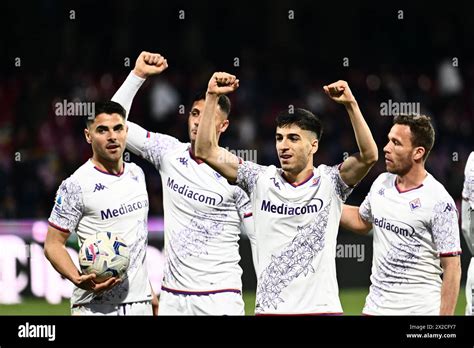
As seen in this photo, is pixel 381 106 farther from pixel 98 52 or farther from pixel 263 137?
pixel 98 52

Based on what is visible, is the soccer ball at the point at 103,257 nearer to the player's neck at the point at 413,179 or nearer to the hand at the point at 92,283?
the hand at the point at 92,283

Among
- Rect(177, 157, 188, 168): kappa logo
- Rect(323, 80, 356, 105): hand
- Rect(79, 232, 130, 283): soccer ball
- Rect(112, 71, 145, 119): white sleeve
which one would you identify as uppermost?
Rect(112, 71, 145, 119): white sleeve

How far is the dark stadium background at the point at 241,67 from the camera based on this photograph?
16453 mm

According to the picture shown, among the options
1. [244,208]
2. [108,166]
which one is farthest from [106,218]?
[244,208]

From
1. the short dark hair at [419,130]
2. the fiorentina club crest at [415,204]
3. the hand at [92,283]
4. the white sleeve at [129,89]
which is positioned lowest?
the hand at [92,283]

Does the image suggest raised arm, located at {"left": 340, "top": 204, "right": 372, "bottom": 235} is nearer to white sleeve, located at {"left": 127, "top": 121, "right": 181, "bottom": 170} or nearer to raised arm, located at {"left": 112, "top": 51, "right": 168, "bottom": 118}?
white sleeve, located at {"left": 127, "top": 121, "right": 181, "bottom": 170}

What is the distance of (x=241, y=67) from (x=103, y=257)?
1102 cm

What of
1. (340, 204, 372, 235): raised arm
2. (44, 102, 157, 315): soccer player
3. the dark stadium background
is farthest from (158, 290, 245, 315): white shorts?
the dark stadium background

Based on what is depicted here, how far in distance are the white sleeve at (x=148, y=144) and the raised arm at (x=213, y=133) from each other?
127cm

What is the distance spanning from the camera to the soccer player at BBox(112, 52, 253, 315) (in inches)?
332

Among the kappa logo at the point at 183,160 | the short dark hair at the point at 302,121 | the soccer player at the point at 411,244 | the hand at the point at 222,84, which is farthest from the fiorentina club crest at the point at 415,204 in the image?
the kappa logo at the point at 183,160

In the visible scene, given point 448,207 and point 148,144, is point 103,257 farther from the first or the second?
point 448,207

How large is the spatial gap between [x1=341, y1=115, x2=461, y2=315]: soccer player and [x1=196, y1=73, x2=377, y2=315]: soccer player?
1.22 feet
